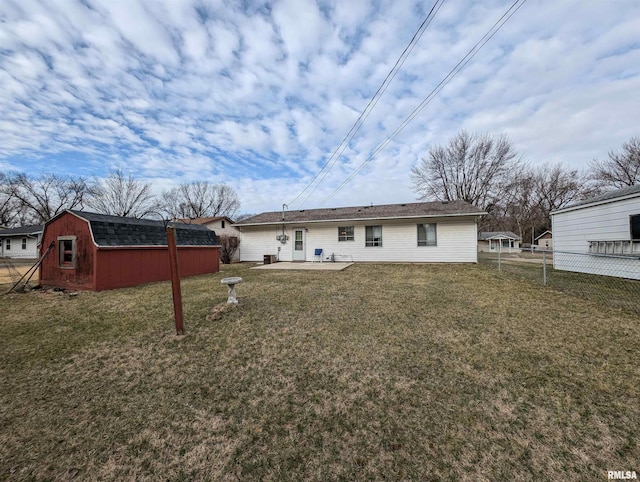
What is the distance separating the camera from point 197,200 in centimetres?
4078

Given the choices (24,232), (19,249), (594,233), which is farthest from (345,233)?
(19,249)

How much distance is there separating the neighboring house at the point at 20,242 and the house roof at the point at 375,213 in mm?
23045

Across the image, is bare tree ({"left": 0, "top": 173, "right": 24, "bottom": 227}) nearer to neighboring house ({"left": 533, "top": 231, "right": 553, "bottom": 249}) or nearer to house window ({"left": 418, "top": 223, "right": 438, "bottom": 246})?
house window ({"left": 418, "top": 223, "right": 438, "bottom": 246})

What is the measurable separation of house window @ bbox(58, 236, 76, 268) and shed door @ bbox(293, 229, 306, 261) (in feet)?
31.7

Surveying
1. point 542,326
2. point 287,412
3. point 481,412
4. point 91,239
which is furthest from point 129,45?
point 542,326

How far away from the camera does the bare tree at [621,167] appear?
23.4 m

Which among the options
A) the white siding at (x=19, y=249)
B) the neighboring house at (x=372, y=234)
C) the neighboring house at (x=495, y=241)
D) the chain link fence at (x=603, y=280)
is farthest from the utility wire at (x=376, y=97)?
the neighboring house at (x=495, y=241)

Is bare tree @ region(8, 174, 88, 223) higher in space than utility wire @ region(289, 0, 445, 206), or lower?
higher

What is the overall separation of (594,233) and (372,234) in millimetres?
8436

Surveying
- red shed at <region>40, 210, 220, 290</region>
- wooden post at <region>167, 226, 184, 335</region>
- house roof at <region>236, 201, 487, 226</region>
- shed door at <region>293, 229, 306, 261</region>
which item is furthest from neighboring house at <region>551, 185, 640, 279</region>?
red shed at <region>40, 210, 220, 290</region>

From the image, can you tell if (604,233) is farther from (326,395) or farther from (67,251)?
(67,251)

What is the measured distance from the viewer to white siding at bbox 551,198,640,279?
7570mm

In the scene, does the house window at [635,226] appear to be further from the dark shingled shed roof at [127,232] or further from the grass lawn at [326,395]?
the dark shingled shed roof at [127,232]

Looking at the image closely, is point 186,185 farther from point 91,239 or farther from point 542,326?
point 542,326
